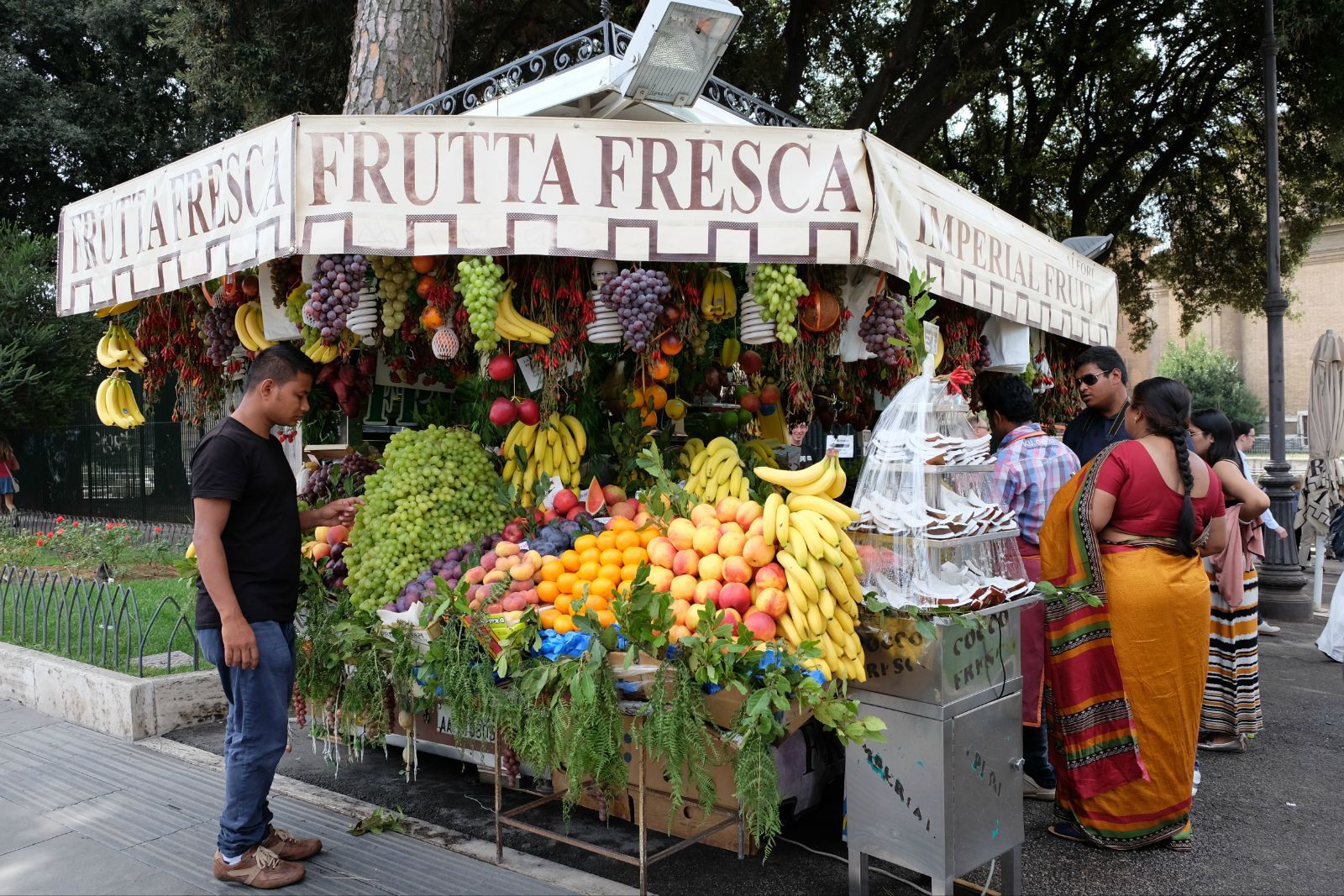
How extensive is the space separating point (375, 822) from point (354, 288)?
2.36 metres

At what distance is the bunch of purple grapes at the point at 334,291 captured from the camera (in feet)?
12.4

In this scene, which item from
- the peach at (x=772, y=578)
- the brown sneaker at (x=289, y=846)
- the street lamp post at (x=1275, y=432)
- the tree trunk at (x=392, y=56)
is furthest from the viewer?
the street lamp post at (x=1275, y=432)

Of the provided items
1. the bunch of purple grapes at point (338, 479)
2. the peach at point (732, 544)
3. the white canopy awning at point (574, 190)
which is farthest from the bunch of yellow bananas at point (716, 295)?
the bunch of purple grapes at point (338, 479)

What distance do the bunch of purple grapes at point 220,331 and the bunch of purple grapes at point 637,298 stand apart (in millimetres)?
2198

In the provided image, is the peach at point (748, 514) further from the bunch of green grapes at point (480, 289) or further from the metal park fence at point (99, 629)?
the metal park fence at point (99, 629)

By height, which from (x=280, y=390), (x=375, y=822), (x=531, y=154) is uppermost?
(x=531, y=154)

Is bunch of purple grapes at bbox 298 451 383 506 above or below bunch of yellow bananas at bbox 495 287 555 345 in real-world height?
below

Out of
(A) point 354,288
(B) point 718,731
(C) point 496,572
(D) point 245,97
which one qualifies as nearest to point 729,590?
(B) point 718,731

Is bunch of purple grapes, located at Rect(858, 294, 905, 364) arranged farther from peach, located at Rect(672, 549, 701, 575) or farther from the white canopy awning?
peach, located at Rect(672, 549, 701, 575)

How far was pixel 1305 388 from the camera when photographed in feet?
137

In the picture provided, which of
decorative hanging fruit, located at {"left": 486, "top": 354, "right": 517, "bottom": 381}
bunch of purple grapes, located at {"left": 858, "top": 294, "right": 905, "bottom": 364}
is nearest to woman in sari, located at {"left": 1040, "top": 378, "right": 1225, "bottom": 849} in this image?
bunch of purple grapes, located at {"left": 858, "top": 294, "right": 905, "bottom": 364}

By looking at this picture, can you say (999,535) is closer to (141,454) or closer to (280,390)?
(280,390)

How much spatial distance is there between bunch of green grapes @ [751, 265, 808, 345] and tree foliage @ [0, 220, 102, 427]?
14.5 metres

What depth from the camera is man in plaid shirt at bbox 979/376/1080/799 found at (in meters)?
4.25
